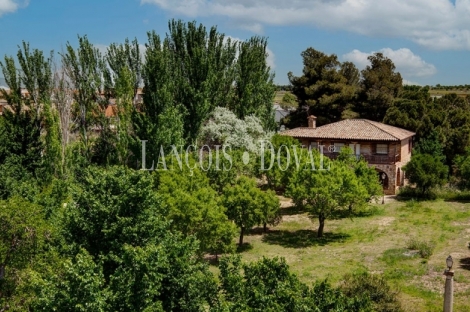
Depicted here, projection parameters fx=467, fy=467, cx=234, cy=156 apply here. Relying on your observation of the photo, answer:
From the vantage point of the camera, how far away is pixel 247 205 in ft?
83.3

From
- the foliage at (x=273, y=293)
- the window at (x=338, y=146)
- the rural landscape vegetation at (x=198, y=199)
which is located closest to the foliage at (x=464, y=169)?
the rural landscape vegetation at (x=198, y=199)

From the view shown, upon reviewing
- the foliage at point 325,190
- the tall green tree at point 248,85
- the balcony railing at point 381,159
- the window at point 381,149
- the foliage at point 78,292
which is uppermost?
the tall green tree at point 248,85

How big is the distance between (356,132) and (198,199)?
76.7 ft

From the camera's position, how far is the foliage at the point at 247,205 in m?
25.4

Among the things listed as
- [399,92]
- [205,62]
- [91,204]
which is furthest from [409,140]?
[91,204]

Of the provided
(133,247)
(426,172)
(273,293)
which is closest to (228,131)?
(426,172)

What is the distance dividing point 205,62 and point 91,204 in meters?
22.3

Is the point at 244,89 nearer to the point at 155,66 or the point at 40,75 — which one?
the point at 155,66

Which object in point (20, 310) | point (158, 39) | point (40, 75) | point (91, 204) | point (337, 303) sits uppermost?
point (158, 39)

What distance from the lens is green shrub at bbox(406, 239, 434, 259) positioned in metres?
Result: 24.0

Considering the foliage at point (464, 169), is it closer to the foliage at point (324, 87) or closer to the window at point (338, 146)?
the window at point (338, 146)

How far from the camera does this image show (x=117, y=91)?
106 feet

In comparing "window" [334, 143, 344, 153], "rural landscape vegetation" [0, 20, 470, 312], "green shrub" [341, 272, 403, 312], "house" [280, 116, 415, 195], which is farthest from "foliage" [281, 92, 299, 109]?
"green shrub" [341, 272, 403, 312]

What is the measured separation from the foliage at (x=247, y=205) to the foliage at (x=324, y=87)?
1079 inches
